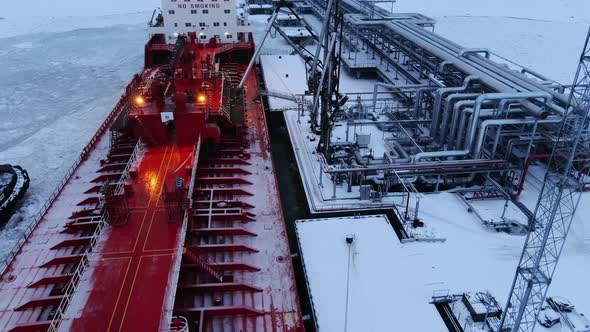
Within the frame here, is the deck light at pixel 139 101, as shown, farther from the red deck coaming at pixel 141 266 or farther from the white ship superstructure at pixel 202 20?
the white ship superstructure at pixel 202 20

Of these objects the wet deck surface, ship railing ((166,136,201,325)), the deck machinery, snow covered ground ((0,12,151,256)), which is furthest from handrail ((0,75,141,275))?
ship railing ((166,136,201,325))

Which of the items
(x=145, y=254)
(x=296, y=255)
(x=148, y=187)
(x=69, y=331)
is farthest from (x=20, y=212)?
(x=296, y=255)

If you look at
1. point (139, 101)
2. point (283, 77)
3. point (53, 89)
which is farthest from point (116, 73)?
point (139, 101)

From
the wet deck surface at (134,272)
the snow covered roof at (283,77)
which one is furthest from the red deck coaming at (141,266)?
the snow covered roof at (283,77)

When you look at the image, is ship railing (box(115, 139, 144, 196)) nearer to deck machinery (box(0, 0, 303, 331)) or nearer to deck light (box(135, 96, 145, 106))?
deck machinery (box(0, 0, 303, 331))

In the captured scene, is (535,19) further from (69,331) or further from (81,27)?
(69,331)

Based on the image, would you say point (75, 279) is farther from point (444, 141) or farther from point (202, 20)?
point (202, 20)
